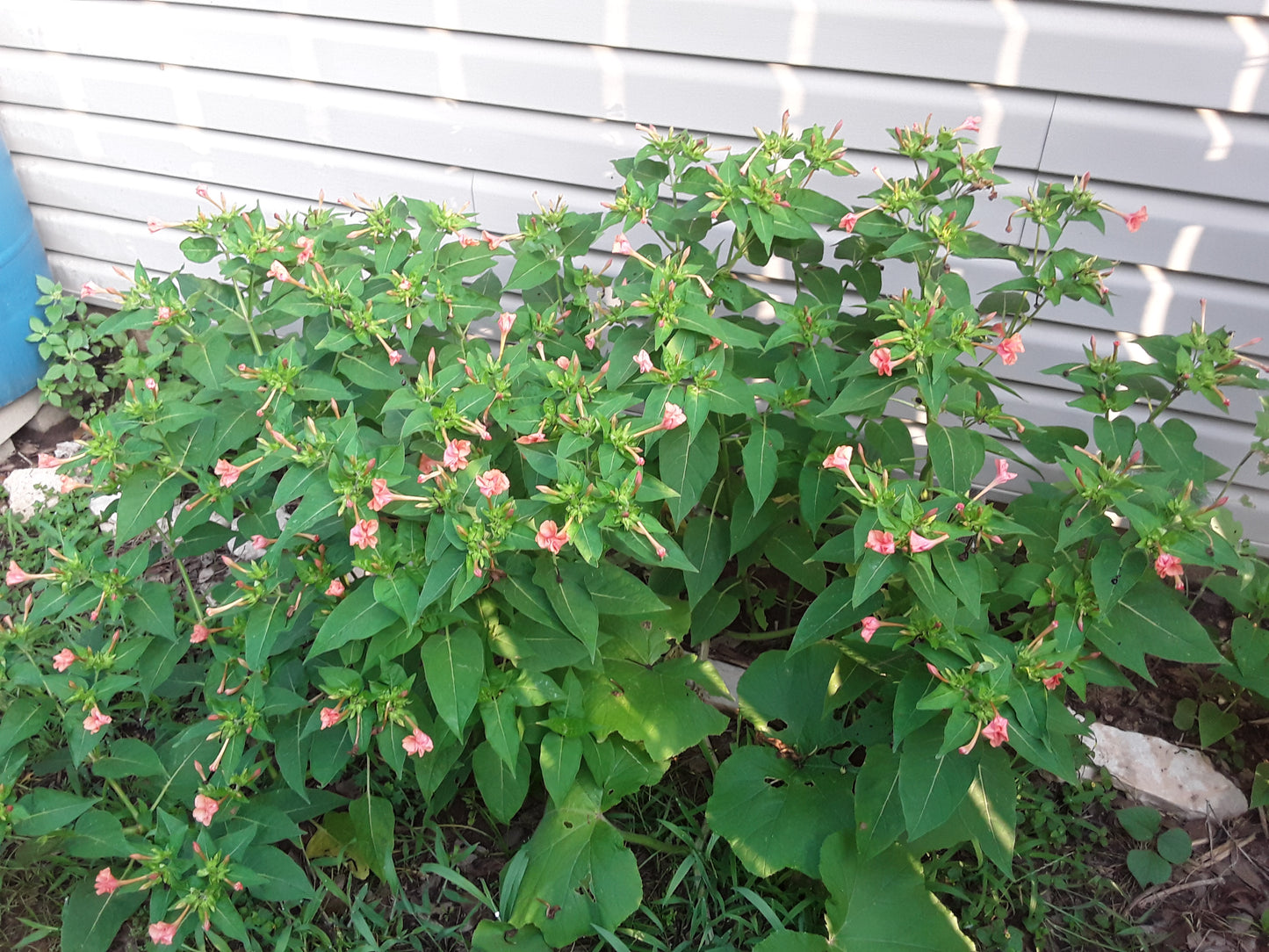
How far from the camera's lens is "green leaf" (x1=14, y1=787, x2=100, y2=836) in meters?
2.23

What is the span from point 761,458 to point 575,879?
119 centimetres

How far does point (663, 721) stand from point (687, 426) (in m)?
0.82

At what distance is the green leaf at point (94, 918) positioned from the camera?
2371 mm

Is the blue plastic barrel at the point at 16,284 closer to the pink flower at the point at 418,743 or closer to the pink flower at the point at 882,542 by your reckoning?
the pink flower at the point at 418,743

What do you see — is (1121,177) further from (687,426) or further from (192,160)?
(192,160)

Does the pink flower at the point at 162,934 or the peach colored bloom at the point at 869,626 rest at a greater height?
the peach colored bloom at the point at 869,626

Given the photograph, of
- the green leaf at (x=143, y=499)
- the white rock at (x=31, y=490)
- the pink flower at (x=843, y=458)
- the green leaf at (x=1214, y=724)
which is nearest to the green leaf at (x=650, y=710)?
the pink flower at (x=843, y=458)

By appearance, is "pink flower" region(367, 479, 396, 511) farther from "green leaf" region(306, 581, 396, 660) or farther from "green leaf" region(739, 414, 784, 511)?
"green leaf" region(739, 414, 784, 511)

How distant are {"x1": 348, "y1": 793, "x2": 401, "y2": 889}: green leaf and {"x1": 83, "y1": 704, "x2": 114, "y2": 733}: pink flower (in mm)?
656

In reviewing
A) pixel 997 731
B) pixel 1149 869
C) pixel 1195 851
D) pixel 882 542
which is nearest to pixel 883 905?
pixel 997 731

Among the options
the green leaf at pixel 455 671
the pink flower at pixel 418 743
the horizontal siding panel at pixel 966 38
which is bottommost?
the pink flower at pixel 418 743

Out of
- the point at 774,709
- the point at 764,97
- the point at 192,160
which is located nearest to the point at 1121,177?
the point at 764,97

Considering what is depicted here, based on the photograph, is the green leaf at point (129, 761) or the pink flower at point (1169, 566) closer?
the pink flower at point (1169, 566)

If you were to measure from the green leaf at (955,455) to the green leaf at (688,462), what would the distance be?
51cm
